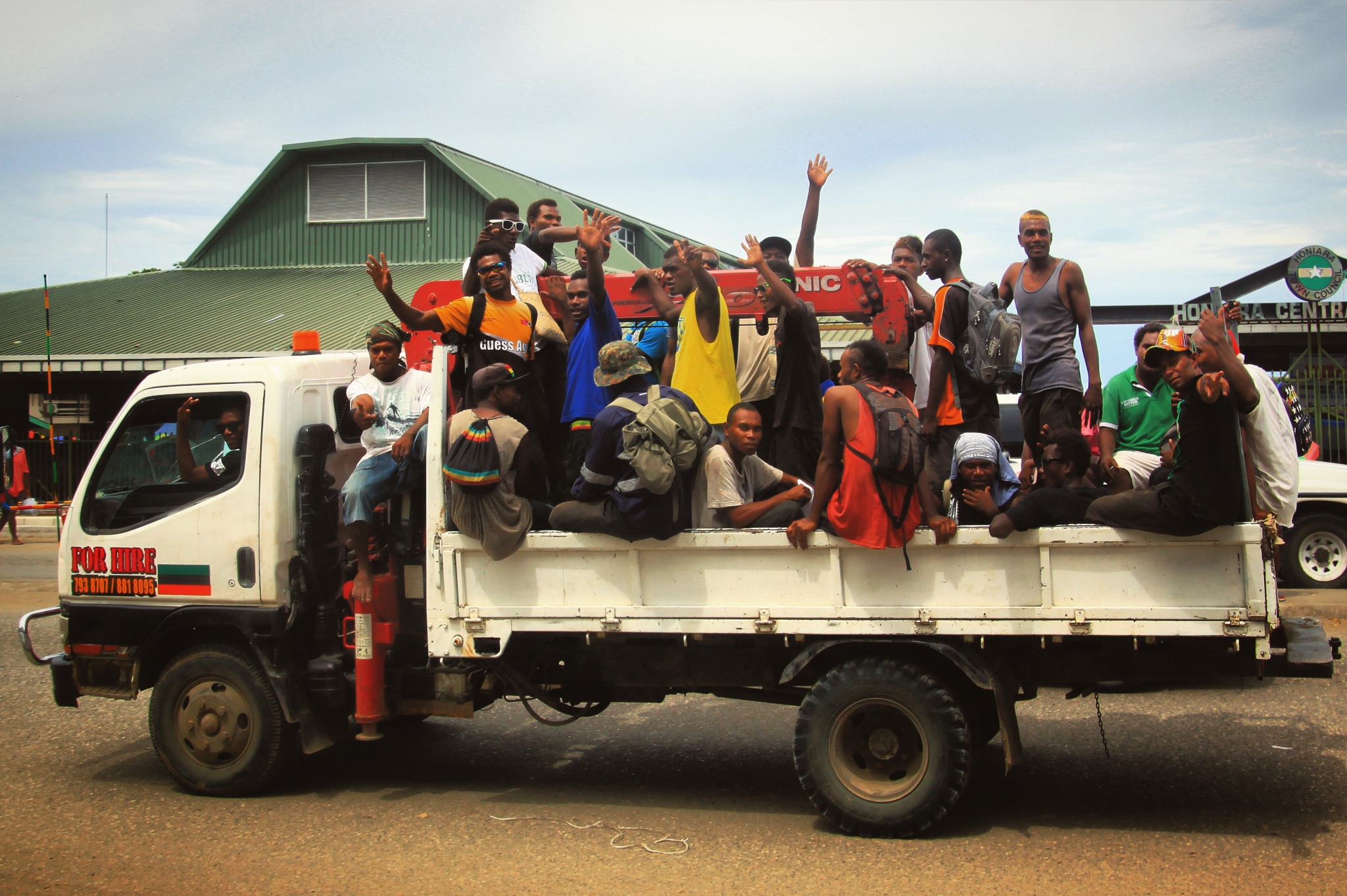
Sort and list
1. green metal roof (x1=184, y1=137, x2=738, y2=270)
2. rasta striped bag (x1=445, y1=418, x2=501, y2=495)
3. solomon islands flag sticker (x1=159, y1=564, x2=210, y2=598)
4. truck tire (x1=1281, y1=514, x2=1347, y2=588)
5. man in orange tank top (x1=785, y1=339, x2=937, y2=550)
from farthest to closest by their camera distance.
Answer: green metal roof (x1=184, y1=137, x2=738, y2=270) → truck tire (x1=1281, y1=514, x2=1347, y2=588) → solomon islands flag sticker (x1=159, y1=564, x2=210, y2=598) → rasta striped bag (x1=445, y1=418, x2=501, y2=495) → man in orange tank top (x1=785, y1=339, x2=937, y2=550)

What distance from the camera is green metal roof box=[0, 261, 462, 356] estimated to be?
1870 centimetres

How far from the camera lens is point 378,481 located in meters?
5.46

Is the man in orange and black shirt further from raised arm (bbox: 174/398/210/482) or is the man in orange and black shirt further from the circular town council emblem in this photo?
the circular town council emblem

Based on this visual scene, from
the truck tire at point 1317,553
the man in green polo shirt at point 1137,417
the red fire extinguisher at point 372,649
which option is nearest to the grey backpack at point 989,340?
the man in green polo shirt at point 1137,417

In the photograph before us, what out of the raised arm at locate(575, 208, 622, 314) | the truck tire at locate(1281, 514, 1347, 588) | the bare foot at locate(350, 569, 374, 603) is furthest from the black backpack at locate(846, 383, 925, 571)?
the truck tire at locate(1281, 514, 1347, 588)

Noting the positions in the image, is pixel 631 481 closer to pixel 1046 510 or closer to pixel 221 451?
pixel 1046 510

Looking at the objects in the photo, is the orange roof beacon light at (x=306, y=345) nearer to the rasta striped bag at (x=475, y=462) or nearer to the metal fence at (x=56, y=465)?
the rasta striped bag at (x=475, y=462)

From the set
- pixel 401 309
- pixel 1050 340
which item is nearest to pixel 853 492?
pixel 1050 340

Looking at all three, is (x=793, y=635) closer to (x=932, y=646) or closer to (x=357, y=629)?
(x=932, y=646)

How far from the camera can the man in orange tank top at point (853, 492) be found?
466 centimetres

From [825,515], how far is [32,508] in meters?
19.0

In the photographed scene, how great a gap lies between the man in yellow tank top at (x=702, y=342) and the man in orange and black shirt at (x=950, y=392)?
117cm

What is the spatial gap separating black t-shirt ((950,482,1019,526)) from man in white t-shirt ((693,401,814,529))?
0.68 metres

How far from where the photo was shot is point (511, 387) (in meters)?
5.47
